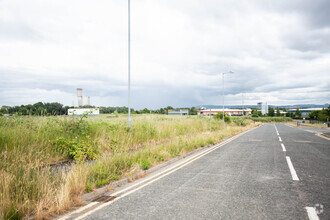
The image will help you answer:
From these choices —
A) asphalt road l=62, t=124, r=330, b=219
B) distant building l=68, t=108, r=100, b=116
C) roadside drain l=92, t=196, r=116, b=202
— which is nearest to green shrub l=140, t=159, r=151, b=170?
asphalt road l=62, t=124, r=330, b=219

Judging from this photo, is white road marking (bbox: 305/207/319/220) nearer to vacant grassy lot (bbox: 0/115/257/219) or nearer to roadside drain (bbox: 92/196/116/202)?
roadside drain (bbox: 92/196/116/202)

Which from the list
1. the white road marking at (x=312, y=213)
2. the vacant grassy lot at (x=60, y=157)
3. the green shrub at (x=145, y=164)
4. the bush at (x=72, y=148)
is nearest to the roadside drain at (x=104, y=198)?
the vacant grassy lot at (x=60, y=157)

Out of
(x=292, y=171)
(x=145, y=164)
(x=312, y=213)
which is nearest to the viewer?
(x=312, y=213)

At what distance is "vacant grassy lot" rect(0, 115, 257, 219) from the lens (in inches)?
151

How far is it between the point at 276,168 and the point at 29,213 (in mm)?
7245

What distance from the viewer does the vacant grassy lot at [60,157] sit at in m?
3.83

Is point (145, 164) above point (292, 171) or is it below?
above

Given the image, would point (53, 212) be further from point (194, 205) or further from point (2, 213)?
point (194, 205)

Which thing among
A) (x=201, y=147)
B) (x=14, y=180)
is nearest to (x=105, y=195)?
(x=14, y=180)

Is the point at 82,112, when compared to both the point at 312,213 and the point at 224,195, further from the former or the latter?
the point at 312,213

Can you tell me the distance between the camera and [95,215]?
12.2 feet

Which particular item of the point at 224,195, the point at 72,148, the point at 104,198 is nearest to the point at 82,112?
the point at 72,148

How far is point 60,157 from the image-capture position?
7.69 metres

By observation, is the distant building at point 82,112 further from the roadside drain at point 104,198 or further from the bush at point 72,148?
the roadside drain at point 104,198
